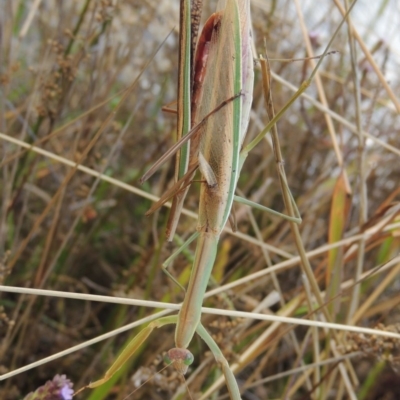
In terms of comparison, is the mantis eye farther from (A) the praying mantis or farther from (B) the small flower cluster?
(B) the small flower cluster

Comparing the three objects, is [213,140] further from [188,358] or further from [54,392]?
[54,392]

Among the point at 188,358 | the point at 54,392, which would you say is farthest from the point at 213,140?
the point at 54,392

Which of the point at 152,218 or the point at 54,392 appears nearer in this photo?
the point at 54,392

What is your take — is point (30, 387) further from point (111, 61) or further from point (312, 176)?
point (312, 176)

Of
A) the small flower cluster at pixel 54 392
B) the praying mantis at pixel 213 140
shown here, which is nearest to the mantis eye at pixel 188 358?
the praying mantis at pixel 213 140

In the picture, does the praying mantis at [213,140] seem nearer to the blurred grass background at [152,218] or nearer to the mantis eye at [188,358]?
the mantis eye at [188,358]

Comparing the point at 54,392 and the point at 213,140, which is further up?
the point at 213,140

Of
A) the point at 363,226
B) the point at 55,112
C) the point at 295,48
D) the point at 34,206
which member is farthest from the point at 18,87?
the point at 363,226

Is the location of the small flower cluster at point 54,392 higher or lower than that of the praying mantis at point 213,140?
lower

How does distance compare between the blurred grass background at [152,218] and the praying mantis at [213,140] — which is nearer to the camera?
the praying mantis at [213,140]
